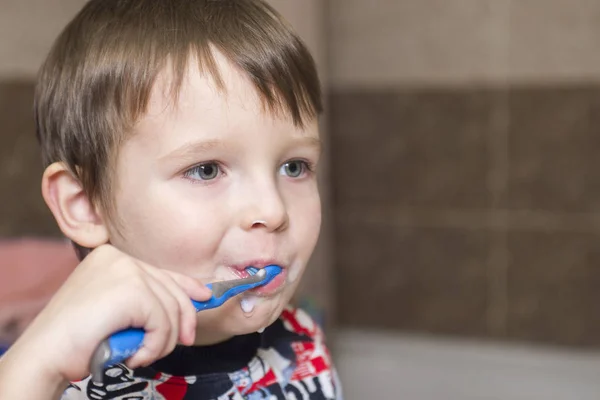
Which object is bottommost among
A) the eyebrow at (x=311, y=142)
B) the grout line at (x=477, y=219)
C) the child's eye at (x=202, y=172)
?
the grout line at (x=477, y=219)

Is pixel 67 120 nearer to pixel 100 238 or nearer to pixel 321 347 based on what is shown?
pixel 100 238

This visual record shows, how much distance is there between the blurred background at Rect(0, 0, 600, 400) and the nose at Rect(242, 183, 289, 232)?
102 cm

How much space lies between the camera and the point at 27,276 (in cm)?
121

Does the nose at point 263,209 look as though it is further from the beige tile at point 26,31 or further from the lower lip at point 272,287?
the beige tile at point 26,31

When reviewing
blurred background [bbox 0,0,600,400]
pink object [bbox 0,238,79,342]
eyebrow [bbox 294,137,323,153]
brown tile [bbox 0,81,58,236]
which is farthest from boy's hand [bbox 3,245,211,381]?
blurred background [bbox 0,0,600,400]

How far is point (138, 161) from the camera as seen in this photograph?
2.28 feet

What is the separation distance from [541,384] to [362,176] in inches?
26.2

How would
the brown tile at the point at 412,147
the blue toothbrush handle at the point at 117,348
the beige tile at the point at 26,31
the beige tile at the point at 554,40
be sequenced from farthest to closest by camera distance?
the brown tile at the point at 412,147
the beige tile at the point at 554,40
the beige tile at the point at 26,31
the blue toothbrush handle at the point at 117,348

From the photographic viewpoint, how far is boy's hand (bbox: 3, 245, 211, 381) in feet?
1.73

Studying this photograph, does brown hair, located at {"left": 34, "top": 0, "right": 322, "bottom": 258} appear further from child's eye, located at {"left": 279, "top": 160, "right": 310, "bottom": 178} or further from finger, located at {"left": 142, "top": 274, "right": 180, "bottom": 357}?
finger, located at {"left": 142, "top": 274, "right": 180, "bottom": 357}

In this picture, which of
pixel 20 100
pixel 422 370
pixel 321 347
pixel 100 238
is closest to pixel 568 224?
pixel 422 370

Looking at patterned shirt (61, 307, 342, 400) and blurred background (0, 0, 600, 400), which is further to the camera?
blurred background (0, 0, 600, 400)

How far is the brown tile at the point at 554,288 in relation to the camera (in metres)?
1.84

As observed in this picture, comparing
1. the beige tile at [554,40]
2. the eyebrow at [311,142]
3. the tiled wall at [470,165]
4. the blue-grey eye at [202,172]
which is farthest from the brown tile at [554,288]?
the blue-grey eye at [202,172]
